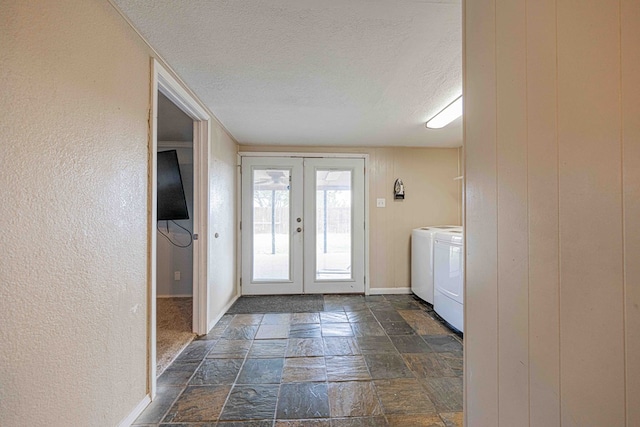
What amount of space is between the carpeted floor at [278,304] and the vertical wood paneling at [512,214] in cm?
247

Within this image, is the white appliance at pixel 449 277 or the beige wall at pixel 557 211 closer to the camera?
the beige wall at pixel 557 211

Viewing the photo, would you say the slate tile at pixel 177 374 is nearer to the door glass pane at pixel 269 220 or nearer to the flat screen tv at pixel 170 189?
the door glass pane at pixel 269 220

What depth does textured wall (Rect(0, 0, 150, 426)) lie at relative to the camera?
0.87 metres

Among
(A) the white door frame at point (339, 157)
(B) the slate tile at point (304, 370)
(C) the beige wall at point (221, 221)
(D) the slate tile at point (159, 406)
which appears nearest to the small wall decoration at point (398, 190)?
(A) the white door frame at point (339, 157)

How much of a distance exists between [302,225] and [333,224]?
0.43m

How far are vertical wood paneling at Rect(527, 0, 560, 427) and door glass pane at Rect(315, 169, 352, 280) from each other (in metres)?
3.03

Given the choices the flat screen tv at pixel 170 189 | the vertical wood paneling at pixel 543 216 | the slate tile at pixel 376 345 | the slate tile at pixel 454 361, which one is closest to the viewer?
the vertical wood paneling at pixel 543 216

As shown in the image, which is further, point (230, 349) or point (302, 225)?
point (302, 225)

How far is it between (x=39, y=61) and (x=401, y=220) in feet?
11.9

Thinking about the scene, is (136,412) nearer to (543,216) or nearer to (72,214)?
(72,214)

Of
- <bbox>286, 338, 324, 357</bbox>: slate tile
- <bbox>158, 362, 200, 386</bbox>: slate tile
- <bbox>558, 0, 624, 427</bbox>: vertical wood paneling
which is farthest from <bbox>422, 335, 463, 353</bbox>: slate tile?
<bbox>158, 362, 200, 386</bbox>: slate tile

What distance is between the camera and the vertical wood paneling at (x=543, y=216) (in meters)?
0.68

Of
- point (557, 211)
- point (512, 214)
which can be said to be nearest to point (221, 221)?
point (512, 214)

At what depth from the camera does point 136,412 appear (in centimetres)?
147
